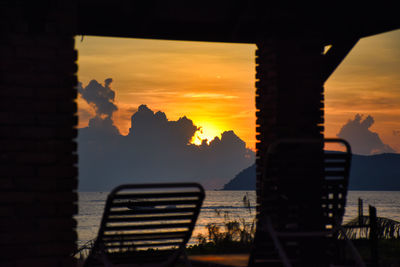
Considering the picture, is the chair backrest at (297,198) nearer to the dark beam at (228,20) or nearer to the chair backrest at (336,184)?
the chair backrest at (336,184)

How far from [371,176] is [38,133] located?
15044 centimetres

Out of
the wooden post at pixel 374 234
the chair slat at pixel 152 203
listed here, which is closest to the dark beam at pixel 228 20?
the wooden post at pixel 374 234

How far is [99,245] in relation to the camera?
4.48 m

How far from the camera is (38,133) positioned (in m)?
4.61

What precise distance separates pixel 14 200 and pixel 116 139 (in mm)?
164908

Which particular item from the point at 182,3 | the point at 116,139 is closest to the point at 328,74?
the point at 182,3

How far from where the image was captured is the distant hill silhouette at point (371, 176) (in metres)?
146

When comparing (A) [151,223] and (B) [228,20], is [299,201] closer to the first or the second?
(A) [151,223]

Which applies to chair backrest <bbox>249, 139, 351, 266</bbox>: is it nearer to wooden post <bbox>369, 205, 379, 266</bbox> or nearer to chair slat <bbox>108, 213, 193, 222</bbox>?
chair slat <bbox>108, 213, 193, 222</bbox>

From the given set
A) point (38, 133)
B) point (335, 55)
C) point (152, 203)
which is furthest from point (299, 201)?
point (335, 55)

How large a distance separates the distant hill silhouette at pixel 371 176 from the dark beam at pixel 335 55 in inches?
5407

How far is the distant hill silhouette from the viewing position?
478 ft

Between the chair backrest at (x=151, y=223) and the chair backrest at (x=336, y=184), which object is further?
the chair backrest at (x=336, y=184)

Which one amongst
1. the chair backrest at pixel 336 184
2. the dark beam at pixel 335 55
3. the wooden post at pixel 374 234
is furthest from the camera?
the dark beam at pixel 335 55
